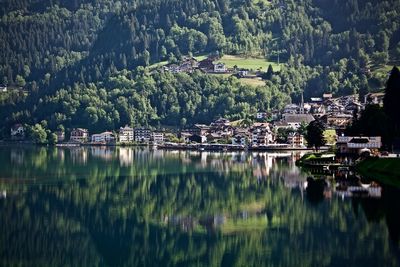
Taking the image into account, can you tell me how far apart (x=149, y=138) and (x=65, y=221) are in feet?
319

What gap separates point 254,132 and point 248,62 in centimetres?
4357

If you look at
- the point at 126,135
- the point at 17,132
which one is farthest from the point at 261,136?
the point at 17,132

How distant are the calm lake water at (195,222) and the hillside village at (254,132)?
2202 inches

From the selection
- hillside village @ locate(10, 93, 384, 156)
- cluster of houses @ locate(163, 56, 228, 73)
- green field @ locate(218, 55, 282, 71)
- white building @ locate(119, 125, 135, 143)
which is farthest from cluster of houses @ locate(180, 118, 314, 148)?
green field @ locate(218, 55, 282, 71)

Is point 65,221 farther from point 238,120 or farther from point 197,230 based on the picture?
point 238,120

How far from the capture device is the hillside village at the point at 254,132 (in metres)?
112

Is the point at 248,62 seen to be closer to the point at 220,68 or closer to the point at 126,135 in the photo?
the point at 220,68

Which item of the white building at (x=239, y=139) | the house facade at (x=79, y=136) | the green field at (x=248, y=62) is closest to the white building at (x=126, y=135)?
the house facade at (x=79, y=136)

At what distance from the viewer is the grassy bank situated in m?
47.7

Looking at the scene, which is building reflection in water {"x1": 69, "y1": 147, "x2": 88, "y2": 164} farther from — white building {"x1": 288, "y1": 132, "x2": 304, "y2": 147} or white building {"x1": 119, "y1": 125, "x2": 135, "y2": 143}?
white building {"x1": 119, "y1": 125, "x2": 135, "y2": 143}

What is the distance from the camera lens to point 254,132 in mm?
115250

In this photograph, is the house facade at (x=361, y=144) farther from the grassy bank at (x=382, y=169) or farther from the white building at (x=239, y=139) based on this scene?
the white building at (x=239, y=139)

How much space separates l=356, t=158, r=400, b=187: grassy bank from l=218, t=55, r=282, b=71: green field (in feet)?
309

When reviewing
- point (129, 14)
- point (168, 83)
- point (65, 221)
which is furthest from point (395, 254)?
point (129, 14)
